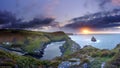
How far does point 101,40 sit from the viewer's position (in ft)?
54.4

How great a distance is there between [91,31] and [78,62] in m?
1.70

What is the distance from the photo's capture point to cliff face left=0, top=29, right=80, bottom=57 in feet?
55.4

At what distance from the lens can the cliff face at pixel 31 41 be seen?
16891mm

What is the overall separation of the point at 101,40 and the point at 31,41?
3.48 metres

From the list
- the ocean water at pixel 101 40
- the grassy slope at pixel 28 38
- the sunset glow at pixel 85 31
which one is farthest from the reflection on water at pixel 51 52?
the sunset glow at pixel 85 31

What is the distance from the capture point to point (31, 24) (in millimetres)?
17109

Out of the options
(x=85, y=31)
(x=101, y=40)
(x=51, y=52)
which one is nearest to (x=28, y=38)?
(x=51, y=52)

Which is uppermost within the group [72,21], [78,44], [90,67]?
[72,21]

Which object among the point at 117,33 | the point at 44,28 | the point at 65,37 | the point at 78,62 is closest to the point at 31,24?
Answer: the point at 44,28

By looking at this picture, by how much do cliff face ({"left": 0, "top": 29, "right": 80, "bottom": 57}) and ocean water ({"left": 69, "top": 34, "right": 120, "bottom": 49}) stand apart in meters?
0.27

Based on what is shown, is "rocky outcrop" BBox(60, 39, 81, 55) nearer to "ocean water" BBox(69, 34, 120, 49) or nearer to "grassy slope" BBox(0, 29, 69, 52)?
"ocean water" BBox(69, 34, 120, 49)

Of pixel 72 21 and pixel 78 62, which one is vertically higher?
pixel 72 21

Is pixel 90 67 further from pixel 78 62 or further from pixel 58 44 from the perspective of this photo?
pixel 58 44

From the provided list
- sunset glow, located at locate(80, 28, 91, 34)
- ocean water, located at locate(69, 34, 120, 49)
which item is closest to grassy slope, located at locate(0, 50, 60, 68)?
ocean water, located at locate(69, 34, 120, 49)
